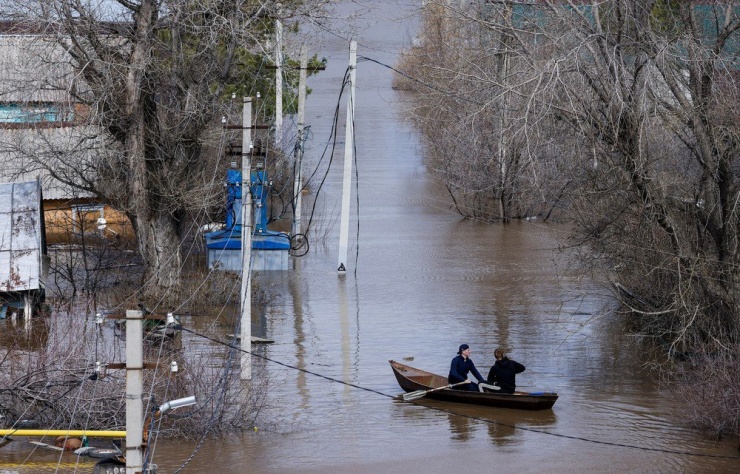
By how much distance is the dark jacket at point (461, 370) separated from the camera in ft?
61.4

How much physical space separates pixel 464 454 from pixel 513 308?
416 inches

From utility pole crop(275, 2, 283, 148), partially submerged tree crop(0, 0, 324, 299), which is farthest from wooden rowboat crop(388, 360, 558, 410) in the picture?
utility pole crop(275, 2, 283, 148)

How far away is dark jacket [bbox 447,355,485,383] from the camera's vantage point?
18.7m

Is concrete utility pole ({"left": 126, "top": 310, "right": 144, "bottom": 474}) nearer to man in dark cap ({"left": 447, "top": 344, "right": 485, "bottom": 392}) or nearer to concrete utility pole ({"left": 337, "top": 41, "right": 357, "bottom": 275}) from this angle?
man in dark cap ({"left": 447, "top": 344, "right": 485, "bottom": 392})

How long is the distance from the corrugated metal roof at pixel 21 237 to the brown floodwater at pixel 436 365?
512 centimetres

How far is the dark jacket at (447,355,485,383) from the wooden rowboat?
0.22m

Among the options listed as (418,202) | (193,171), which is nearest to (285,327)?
(193,171)

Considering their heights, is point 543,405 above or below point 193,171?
below

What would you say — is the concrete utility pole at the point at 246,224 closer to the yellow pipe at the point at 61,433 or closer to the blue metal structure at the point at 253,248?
the yellow pipe at the point at 61,433

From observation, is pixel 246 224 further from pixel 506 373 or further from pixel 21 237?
pixel 21 237

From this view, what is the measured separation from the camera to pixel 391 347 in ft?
75.5

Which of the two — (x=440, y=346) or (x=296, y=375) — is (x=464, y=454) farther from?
(x=440, y=346)

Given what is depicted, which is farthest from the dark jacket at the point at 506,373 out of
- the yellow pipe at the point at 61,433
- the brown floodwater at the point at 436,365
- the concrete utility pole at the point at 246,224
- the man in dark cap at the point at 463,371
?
the yellow pipe at the point at 61,433

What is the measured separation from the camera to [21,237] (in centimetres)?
2553
